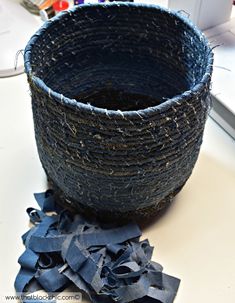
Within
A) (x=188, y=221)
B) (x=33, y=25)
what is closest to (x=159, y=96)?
(x=188, y=221)

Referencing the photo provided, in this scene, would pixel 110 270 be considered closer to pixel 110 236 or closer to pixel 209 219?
pixel 110 236

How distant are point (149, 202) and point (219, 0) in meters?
0.42

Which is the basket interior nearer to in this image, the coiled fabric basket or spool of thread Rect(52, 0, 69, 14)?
the coiled fabric basket

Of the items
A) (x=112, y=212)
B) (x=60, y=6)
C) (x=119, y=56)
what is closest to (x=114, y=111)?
(x=112, y=212)

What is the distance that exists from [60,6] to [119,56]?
0.86 feet

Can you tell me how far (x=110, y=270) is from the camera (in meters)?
0.56

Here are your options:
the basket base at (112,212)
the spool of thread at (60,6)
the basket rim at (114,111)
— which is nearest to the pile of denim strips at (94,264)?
the basket base at (112,212)

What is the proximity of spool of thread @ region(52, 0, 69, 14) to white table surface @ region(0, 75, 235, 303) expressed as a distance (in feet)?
0.84

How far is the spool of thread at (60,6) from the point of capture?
0.92 meters

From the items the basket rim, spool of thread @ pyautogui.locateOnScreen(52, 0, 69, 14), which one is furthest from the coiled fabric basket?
spool of thread @ pyautogui.locateOnScreen(52, 0, 69, 14)

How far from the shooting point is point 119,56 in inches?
28.8

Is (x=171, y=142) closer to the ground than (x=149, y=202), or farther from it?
farther from it

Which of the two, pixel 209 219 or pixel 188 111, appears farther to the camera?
pixel 209 219

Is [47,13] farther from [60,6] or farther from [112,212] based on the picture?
[112,212]
